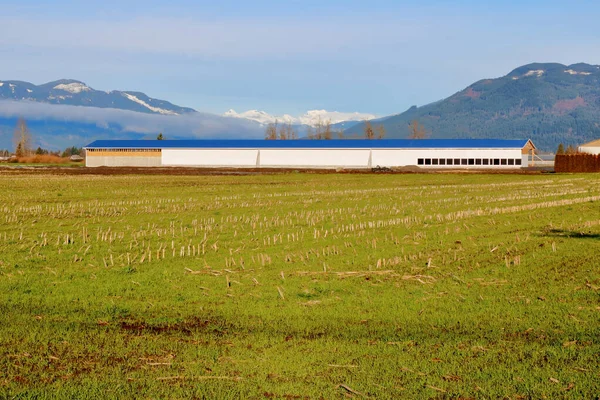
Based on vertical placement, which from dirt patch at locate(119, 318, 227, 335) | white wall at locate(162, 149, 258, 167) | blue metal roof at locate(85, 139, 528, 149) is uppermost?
blue metal roof at locate(85, 139, 528, 149)

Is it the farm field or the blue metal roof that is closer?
the farm field

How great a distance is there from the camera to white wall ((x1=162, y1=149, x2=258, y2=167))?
12212 centimetres

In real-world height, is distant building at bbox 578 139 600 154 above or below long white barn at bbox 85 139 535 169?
above

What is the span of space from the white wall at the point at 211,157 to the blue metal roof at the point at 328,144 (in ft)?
2.71

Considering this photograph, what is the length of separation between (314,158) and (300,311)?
10894 centimetres

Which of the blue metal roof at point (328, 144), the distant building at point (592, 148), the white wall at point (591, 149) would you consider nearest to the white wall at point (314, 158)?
the blue metal roof at point (328, 144)

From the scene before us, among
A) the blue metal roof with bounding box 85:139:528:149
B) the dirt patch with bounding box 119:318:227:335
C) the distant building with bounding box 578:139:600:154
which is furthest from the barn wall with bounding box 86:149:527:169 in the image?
the dirt patch with bounding box 119:318:227:335

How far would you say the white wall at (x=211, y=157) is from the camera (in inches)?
4808

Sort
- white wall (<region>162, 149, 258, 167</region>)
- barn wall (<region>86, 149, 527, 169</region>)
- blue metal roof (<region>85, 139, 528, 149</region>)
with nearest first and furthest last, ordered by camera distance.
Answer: barn wall (<region>86, 149, 527, 169</region>) → blue metal roof (<region>85, 139, 528, 149</region>) → white wall (<region>162, 149, 258, 167</region>)

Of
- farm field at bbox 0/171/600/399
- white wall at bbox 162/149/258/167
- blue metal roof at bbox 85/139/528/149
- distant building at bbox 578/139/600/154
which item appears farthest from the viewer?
distant building at bbox 578/139/600/154

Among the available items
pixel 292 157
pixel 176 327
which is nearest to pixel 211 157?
pixel 292 157

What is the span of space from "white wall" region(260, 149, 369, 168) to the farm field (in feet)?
309

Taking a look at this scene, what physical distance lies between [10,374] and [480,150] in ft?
359

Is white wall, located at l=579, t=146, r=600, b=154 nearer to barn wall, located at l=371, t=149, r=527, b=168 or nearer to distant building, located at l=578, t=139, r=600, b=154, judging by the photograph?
distant building, located at l=578, t=139, r=600, b=154
